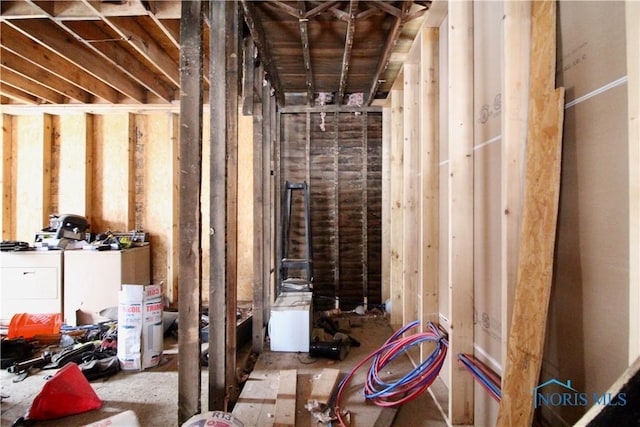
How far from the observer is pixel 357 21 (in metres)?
2.58

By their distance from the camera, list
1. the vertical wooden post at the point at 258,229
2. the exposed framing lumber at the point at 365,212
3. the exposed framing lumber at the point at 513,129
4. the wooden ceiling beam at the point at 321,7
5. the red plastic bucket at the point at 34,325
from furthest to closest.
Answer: the exposed framing lumber at the point at 365,212, the red plastic bucket at the point at 34,325, the vertical wooden post at the point at 258,229, the wooden ceiling beam at the point at 321,7, the exposed framing lumber at the point at 513,129

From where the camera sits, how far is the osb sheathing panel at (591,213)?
941mm

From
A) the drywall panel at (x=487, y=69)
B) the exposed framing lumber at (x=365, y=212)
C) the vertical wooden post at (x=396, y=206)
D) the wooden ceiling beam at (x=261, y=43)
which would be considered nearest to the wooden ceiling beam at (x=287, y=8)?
the wooden ceiling beam at (x=261, y=43)

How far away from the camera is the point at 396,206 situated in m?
3.46

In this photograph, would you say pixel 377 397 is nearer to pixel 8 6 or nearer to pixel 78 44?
pixel 8 6

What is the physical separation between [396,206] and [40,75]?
4.10 metres

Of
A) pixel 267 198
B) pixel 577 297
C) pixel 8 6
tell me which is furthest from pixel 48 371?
pixel 577 297

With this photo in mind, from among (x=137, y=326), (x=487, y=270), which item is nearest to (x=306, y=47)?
(x=487, y=270)

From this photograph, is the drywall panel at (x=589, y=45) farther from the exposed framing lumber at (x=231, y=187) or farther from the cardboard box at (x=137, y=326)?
the cardboard box at (x=137, y=326)

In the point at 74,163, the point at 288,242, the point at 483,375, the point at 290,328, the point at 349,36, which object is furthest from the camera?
the point at 74,163

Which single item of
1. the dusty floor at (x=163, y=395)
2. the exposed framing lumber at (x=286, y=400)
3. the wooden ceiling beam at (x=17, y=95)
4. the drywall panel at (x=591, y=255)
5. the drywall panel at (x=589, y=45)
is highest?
the wooden ceiling beam at (x=17, y=95)

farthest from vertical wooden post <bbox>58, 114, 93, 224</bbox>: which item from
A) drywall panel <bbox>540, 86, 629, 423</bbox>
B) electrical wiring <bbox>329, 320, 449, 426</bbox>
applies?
drywall panel <bbox>540, 86, 629, 423</bbox>

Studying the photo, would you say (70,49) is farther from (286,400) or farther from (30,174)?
(286,400)

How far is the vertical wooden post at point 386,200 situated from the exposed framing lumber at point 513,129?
2.46 meters
